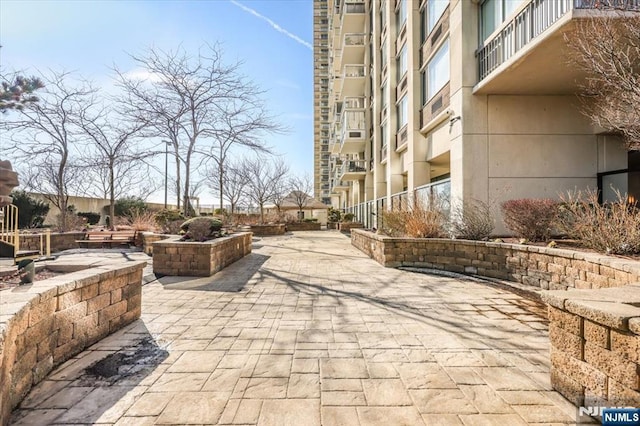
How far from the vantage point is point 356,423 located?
6.92 ft

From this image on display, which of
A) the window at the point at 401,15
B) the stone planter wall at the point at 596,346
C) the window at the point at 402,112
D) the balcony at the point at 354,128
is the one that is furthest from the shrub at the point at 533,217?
the balcony at the point at 354,128

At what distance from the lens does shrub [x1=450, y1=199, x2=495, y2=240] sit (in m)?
7.75

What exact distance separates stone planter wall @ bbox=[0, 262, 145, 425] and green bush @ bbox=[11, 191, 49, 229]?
1804 centimetres

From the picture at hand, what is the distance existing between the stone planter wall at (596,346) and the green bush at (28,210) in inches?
879

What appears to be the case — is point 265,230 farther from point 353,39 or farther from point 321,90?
point 321,90

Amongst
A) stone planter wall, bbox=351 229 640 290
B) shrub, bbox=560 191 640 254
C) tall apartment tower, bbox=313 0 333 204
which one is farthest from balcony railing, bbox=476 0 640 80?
tall apartment tower, bbox=313 0 333 204

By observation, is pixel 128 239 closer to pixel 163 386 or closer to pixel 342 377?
pixel 163 386

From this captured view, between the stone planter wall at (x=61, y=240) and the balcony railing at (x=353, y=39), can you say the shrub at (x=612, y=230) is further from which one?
the balcony railing at (x=353, y=39)

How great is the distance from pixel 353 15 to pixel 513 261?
77.4ft

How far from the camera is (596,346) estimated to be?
2.10m

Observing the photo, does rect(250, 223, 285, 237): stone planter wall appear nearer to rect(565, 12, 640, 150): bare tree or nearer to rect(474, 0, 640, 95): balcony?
rect(474, 0, 640, 95): balcony

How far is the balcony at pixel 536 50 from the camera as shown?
17.9 ft

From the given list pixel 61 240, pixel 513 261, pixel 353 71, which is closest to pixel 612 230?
pixel 513 261

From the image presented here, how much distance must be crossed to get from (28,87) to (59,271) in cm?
312
